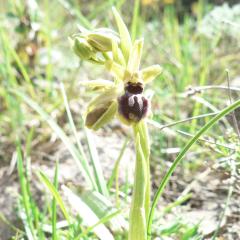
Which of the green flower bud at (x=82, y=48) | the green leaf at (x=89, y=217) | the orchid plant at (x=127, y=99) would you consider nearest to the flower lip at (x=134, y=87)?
the orchid plant at (x=127, y=99)

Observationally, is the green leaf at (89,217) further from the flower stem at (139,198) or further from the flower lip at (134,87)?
the flower lip at (134,87)

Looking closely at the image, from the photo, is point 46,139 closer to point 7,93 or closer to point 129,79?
Result: point 7,93

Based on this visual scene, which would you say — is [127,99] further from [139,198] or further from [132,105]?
[139,198]

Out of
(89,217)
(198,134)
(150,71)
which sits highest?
(150,71)

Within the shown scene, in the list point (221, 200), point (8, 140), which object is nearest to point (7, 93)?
point (8, 140)

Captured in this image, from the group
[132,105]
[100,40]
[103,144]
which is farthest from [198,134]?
[103,144]

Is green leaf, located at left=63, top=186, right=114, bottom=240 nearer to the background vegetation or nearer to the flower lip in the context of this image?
the background vegetation

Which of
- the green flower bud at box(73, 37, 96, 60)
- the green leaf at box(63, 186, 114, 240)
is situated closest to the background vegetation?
the green leaf at box(63, 186, 114, 240)
